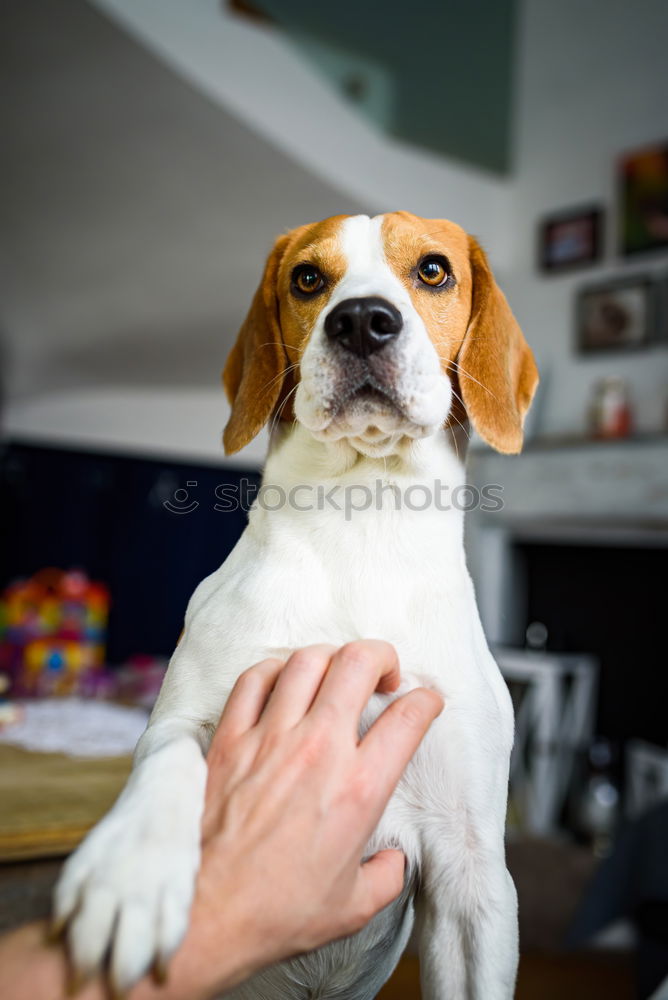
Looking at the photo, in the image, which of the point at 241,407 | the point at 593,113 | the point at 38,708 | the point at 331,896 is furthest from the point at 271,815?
the point at 593,113

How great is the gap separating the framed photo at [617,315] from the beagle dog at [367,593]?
339 centimetres

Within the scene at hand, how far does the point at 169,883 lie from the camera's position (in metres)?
0.46

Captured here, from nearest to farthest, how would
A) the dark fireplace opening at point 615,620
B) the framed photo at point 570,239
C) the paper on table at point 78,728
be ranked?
the paper on table at point 78,728
the framed photo at point 570,239
the dark fireplace opening at point 615,620

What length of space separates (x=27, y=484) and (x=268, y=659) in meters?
4.35

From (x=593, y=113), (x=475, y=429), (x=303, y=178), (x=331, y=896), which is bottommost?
(x=331, y=896)

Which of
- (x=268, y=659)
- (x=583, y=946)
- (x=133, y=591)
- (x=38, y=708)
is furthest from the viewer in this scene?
(x=583, y=946)

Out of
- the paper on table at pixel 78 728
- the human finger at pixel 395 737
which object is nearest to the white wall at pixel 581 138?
the paper on table at pixel 78 728

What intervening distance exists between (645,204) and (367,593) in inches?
158

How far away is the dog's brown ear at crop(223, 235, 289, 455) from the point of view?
751mm

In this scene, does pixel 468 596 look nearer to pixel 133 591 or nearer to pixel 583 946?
pixel 133 591

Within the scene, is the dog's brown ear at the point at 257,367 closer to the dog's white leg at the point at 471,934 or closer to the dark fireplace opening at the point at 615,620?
the dog's white leg at the point at 471,934

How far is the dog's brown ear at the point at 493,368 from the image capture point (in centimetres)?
75

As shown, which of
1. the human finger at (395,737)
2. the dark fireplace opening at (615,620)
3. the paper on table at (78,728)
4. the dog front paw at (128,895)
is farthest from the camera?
the dark fireplace opening at (615,620)

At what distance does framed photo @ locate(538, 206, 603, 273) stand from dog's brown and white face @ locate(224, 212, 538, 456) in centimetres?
313
